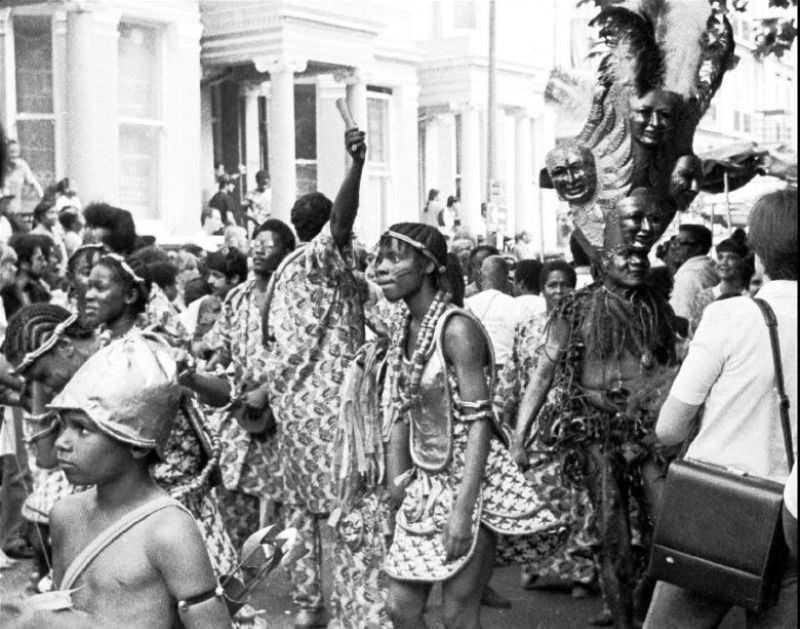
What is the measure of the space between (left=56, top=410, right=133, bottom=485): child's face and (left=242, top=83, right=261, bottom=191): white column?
24.0 metres

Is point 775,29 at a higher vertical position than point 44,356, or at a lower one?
higher

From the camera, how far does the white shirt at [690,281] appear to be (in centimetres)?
1002

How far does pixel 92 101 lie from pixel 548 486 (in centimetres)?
1457

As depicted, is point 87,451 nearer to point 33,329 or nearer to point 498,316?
point 33,329

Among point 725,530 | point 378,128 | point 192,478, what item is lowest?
point 192,478

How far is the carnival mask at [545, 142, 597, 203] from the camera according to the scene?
26.9 ft

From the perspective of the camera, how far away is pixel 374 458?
618 cm

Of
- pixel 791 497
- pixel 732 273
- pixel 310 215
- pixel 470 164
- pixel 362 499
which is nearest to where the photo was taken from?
pixel 791 497

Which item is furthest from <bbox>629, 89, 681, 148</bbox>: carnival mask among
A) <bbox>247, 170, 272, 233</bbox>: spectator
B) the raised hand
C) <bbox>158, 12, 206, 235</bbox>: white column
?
<bbox>247, 170, 272, 233</bbox>: spectator

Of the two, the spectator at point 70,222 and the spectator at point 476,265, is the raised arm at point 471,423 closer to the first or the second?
the spectator at point 476,265

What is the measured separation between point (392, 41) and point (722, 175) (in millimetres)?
20940

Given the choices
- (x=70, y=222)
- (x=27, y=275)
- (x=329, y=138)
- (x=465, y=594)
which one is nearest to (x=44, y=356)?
(x=465, y=594)

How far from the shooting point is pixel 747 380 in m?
4.43

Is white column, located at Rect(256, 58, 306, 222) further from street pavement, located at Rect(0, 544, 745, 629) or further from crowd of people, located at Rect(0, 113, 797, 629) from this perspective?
street pavement, located at Rect(0, 544, 745, 629)
